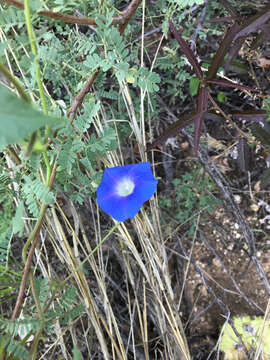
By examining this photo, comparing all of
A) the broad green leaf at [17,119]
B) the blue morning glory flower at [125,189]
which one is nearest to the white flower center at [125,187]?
the blue morning glory flower at [125,189]

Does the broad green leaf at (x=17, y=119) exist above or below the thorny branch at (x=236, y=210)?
above

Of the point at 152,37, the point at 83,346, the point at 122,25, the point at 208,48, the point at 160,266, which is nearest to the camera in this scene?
the point at 122,25

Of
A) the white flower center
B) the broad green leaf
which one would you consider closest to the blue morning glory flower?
the white flower center

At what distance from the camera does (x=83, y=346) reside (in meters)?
1.48

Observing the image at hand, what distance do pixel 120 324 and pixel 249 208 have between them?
2.63 ft

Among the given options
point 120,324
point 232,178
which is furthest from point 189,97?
point 120,324

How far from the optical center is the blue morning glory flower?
1113mm

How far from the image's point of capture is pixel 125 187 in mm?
1194

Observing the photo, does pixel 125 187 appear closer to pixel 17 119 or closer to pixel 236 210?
pixel 236 210

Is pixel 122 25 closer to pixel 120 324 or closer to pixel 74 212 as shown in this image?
pixel 74 212

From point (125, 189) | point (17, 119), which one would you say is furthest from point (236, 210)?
point (17, 119)

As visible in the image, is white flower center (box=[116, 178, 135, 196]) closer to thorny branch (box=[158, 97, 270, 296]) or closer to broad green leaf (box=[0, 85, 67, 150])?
thorny branch (box=[158, 97, 270, 296])

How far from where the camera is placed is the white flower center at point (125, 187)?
119cm

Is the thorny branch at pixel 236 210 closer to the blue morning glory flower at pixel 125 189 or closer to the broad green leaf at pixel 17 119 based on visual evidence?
the blue morning glory flower at pixel 125 189
